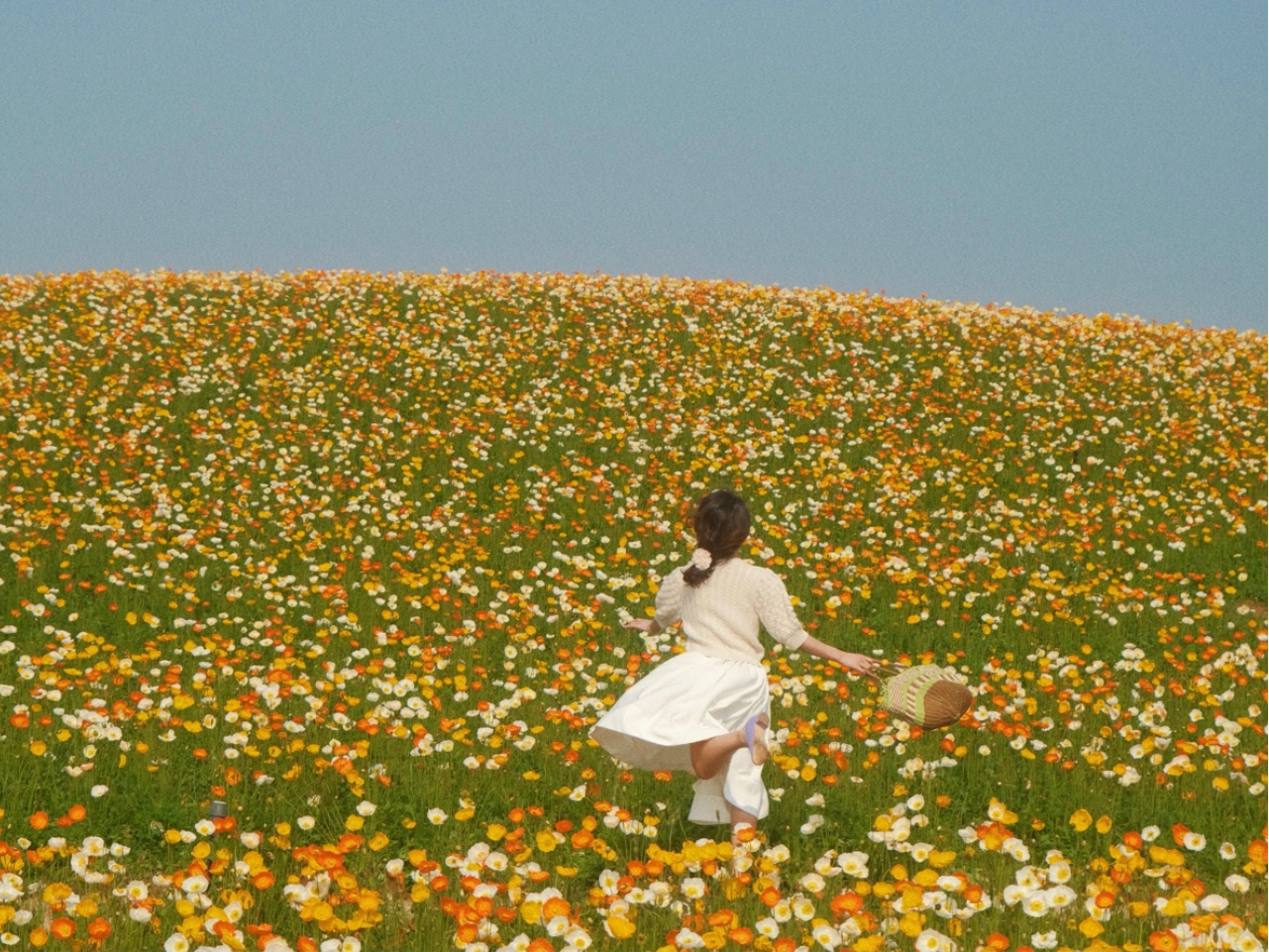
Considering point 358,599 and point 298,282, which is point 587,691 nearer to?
point 358,599

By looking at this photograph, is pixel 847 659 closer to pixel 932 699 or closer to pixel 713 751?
pixel 932 699

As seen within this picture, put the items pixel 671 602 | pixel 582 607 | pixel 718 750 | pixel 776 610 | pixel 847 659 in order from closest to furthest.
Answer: pixel 847 659 < pixel 718 750 < pixel 776 610 < pixel 671 602 < pixel 582 607

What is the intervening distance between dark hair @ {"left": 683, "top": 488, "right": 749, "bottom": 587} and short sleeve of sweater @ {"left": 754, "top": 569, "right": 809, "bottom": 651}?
204 mm

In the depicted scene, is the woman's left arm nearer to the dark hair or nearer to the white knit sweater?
the white knit sweater

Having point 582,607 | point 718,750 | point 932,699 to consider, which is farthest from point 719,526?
point 582,607

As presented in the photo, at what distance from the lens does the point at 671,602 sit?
5695mm

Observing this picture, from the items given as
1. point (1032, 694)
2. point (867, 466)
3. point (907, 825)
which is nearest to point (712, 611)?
point (907, 825)

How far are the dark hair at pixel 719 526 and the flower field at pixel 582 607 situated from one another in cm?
121

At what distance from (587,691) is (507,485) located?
6.18 metres

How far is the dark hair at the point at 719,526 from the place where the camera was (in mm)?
5445

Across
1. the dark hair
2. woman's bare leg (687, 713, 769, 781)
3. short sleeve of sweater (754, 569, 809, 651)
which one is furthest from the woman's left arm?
the dark hair

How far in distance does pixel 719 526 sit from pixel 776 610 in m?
0.46

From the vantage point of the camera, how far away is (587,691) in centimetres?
833

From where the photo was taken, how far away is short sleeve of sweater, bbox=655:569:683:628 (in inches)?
223
